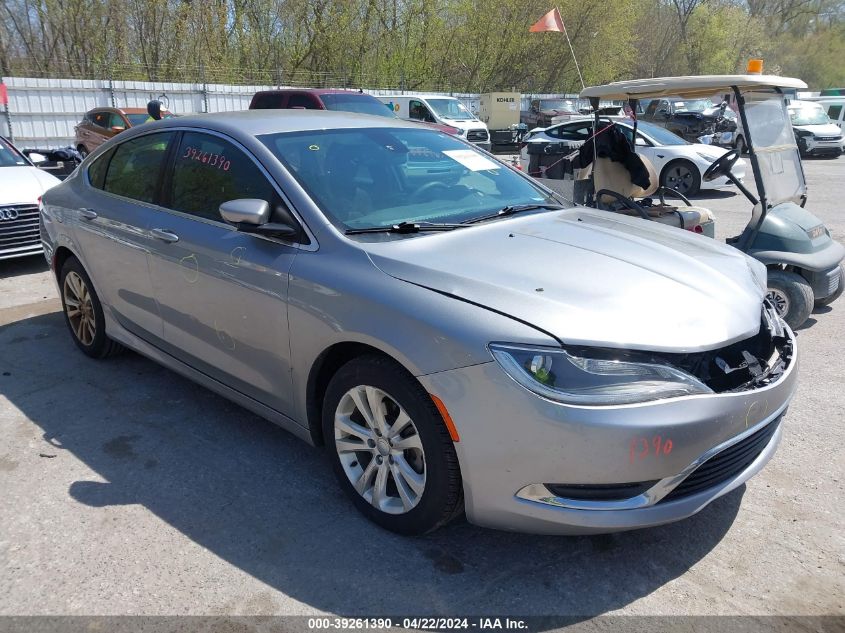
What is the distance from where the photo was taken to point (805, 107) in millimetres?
22047

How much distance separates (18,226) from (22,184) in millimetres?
592

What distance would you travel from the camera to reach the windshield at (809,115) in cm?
2167

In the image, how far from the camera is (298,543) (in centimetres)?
293

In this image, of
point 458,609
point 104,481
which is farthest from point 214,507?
point 458,609

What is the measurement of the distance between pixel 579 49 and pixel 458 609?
38519 millimetres

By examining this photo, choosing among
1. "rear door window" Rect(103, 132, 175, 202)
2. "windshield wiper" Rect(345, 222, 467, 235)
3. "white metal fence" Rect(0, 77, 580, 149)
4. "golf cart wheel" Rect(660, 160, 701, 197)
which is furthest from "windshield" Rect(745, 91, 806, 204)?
"white metal fence" Rect(0, 77, 580, 149)

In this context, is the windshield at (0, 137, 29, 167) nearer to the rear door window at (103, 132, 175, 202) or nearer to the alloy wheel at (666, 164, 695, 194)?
the rear door window at (103, 132, 175, 202)

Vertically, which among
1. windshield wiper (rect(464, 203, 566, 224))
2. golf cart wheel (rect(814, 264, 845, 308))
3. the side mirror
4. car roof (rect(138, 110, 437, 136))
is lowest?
golf cart wheel (rect(814, 264, 845, 308))

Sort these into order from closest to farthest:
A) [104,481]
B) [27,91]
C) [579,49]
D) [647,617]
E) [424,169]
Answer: [647,617] → [104,481] → [424,169] → [27,91] → [579,49]

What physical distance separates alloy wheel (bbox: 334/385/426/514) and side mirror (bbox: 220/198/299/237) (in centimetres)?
81

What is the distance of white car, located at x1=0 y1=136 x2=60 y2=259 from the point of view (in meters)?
Result: 7.07

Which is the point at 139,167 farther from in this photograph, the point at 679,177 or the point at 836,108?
the point at 836,108

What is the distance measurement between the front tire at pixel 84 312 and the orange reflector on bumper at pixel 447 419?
3.01 metres

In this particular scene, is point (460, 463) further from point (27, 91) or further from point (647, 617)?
point (27, 91)
